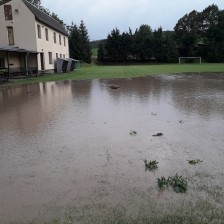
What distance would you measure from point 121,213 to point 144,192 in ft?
2.29

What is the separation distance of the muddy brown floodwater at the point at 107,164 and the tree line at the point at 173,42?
56.6 m

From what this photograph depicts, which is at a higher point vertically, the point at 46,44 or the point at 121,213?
the point at 46,44

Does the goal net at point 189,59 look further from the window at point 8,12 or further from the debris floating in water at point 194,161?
the debris floating in water at point 194,161

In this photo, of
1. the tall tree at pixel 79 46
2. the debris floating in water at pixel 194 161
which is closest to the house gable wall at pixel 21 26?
the debris floating in water at pixel 194 161

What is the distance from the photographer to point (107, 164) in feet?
19.2

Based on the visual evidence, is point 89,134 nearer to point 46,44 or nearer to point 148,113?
point 148,113

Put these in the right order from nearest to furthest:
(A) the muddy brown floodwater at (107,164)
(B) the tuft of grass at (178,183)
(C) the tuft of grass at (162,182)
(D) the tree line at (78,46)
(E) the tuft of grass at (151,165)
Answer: (A) the muddy brown floodwater at (107,164)
(B) the tuft of grass at (178,183)
(C) the tuft of grass at (162,182)
(E) the tuft of grass at (151,165)
(D) the tree line at (78,46)

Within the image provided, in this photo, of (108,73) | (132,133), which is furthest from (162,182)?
(108,73)

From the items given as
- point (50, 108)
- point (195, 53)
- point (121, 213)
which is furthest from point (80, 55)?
point (121, 213)

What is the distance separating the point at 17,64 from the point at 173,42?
137 ft

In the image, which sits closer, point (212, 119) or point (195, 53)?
point (212, 119)

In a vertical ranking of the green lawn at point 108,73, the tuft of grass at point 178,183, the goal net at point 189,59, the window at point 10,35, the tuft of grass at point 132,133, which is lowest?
the tuft of grass at point 178,183

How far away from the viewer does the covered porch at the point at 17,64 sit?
2743 centimetres

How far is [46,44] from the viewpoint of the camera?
3541cm
